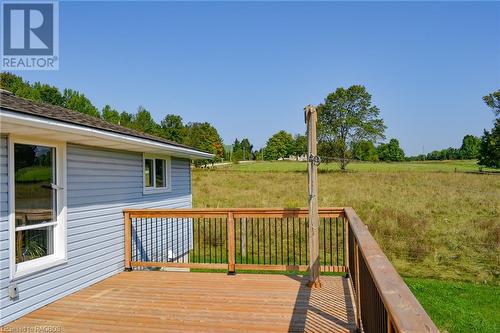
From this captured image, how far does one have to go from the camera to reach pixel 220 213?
558 cm

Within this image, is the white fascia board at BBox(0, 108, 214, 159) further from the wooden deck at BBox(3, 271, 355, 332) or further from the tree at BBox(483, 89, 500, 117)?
the tree at BBox(483, 89, 500, 117)

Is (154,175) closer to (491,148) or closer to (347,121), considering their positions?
(347,121)

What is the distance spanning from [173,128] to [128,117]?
20.7 ft

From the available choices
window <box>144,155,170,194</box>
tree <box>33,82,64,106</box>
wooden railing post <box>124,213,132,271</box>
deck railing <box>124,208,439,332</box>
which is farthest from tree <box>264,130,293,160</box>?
wooden railing post <box>124,213,132,271</box>

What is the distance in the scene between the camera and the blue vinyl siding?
3863 millimetres

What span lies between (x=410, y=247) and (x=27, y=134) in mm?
9096

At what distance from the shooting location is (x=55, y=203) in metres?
4.67

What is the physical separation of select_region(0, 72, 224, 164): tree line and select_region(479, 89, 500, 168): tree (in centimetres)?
3113

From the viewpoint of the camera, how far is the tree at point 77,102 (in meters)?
41.8

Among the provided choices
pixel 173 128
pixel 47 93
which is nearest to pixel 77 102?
pixel 47 93

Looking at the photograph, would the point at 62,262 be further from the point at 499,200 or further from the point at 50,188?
the point at 499,200

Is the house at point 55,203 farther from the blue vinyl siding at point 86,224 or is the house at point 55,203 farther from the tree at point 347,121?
the tree at point 347,121

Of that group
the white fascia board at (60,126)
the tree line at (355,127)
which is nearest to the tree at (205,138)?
the tree line at (355,127)

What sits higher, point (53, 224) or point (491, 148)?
point (491, 148)
